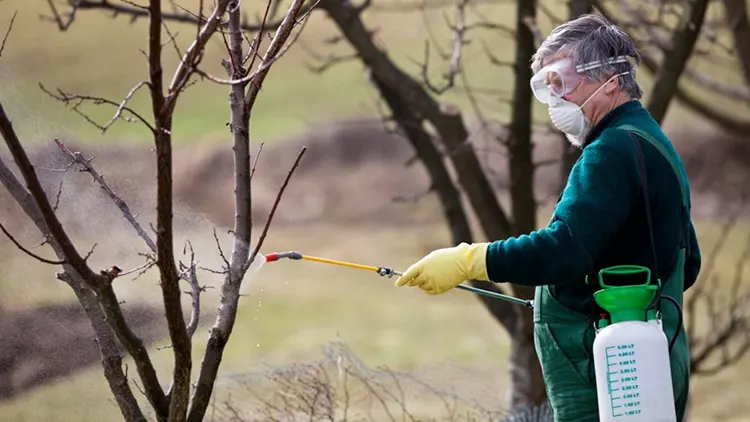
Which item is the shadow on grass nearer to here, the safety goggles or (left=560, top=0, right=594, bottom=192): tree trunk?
(left=560, top=0, right=594, bottom=192): tree trunk

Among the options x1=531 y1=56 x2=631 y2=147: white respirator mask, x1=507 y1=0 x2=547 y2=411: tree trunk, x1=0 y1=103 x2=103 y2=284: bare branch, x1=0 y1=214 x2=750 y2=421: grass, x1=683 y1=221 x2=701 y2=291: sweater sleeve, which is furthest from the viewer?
x1=0 y1=214 x2=750 y2=421: grass

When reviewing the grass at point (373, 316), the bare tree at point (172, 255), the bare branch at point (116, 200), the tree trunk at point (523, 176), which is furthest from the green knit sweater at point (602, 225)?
the grass at point (373, 316)

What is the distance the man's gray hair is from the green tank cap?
46 centimetres

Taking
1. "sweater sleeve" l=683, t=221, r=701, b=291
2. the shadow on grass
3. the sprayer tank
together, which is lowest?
the sprayer tank

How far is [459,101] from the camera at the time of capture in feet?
63.9

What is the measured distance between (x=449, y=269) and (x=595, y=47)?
2.10 ft

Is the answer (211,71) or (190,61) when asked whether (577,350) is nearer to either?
(190,61)

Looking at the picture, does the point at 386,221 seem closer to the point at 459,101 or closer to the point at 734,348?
the point at 459,101

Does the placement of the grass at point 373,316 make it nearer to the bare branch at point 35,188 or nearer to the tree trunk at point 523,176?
the tree trunk at point 523,176

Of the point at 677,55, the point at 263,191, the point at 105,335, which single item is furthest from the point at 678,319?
the point at 263,191

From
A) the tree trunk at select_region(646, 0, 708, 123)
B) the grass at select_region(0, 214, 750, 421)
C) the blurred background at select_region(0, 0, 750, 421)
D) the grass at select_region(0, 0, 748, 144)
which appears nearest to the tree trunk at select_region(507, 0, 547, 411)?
the blurred background at select_region(0, 0, 750, 421)

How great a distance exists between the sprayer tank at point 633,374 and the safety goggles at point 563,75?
0.60 meters

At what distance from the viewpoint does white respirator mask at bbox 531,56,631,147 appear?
9.16 feet

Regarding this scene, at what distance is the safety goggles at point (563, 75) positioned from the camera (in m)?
2.79
